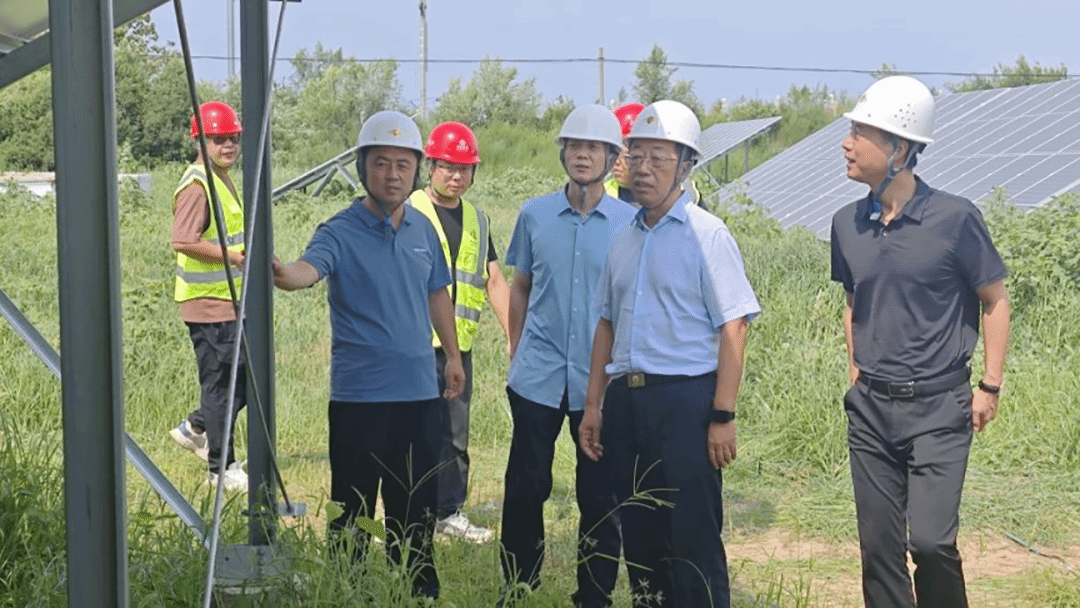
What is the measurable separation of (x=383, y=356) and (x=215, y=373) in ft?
6.84

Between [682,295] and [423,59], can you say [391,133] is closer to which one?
[682,295]

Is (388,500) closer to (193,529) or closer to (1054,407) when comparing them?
(193,529)

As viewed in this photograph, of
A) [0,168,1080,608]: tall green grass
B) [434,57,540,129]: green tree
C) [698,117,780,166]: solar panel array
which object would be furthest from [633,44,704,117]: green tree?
[0,168,1080,608]: tall green grass

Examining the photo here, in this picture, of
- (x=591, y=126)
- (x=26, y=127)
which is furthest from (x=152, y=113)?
(x=591, y=126)

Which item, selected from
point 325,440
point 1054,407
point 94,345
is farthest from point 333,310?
point 1054,407

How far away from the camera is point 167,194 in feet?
71.6

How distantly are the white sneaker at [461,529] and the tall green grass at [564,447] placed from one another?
30 centimetres

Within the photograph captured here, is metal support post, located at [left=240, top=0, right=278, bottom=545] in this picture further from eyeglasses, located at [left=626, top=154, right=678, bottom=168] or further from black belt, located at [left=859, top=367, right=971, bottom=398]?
black belt, located at [left=859, top=367, right=971, bottom=398]

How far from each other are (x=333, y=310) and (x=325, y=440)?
3.62 metres

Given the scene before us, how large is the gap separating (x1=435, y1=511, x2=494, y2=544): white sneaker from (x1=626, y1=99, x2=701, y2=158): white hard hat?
217cm

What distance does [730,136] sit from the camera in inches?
1081

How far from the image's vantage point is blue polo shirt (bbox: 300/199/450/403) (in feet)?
15.0

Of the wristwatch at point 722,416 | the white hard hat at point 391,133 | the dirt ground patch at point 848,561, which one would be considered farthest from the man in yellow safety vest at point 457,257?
the wristwatch at point 722,416

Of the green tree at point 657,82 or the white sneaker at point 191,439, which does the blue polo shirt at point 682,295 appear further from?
the green tree at point 657,82
